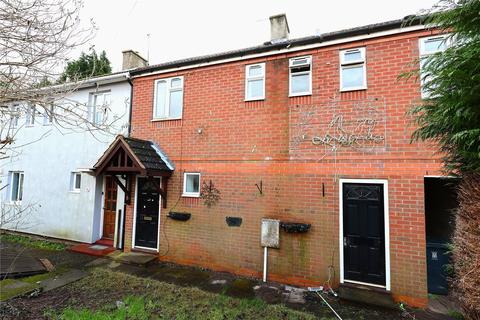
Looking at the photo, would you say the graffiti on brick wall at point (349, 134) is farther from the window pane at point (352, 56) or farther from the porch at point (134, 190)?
the porch at point (134, 190)

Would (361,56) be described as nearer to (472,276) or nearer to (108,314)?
(472,276)

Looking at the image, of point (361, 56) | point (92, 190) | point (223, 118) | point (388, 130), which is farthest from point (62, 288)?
point (361, 56)

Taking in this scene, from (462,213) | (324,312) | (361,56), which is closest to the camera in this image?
(462,213)

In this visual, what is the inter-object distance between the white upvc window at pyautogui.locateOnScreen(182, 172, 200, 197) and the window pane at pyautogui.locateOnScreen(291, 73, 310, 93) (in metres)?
3.80

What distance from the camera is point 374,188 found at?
633 cm

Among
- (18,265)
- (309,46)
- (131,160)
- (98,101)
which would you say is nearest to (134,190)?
(131,160)

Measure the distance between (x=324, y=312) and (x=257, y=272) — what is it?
2.16 meters

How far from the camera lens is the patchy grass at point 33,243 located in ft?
31.8

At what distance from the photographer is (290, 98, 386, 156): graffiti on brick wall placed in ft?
20.8

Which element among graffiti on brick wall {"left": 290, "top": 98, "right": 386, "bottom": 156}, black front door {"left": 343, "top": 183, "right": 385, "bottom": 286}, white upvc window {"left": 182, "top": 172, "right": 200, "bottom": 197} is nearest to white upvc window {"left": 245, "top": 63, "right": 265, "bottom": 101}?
graffiti on brick wall {"left": 290, "top": 98, "right": 386, "bottom": 156}

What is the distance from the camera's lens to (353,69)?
6.75 meters

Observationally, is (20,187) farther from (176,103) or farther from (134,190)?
(176,103)

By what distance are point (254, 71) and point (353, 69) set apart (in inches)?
105

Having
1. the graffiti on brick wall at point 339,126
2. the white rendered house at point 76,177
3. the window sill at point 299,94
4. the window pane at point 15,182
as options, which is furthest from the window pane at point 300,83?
the window pane at point 15,182
